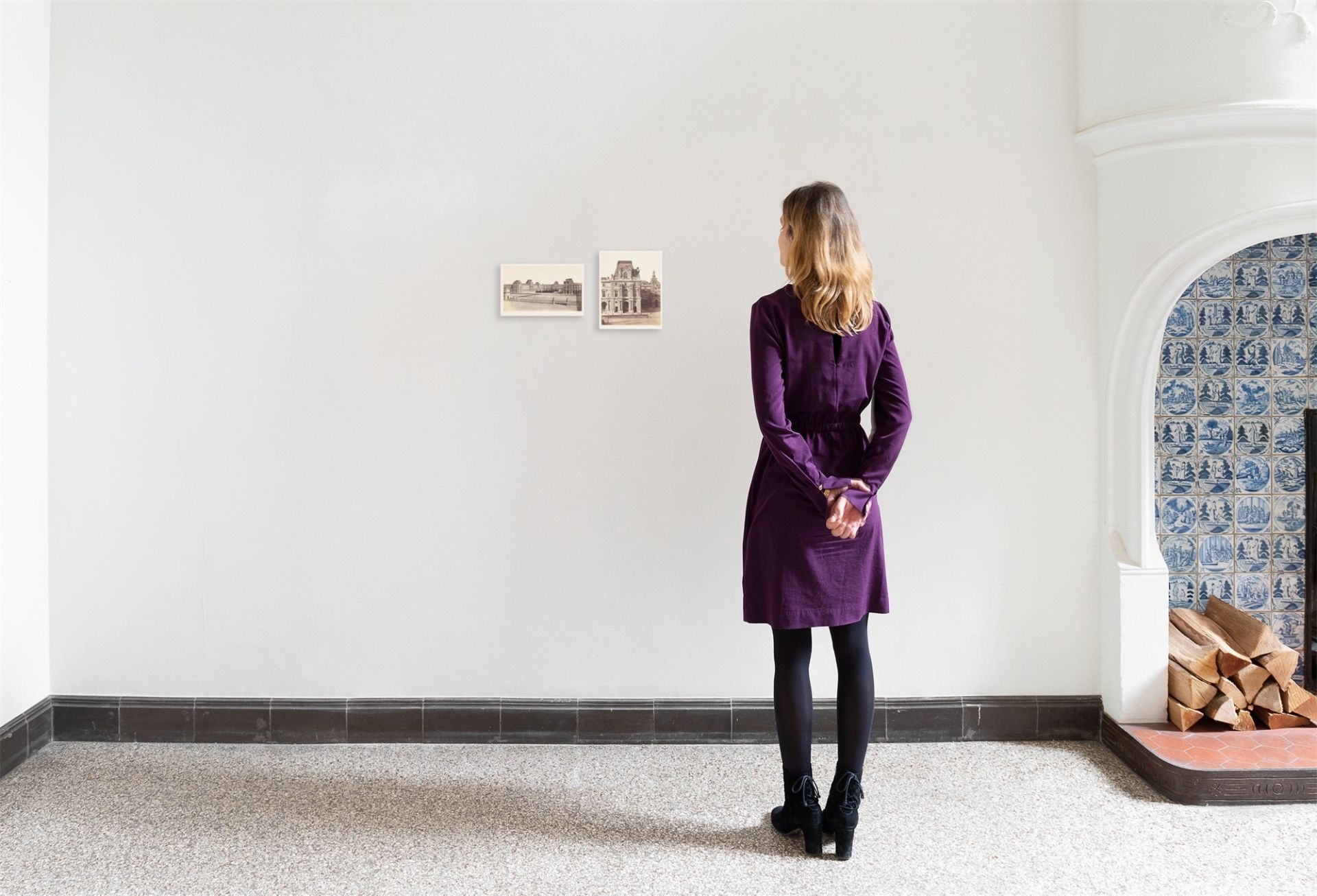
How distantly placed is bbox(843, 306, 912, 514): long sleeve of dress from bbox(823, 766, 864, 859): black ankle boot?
746 mm

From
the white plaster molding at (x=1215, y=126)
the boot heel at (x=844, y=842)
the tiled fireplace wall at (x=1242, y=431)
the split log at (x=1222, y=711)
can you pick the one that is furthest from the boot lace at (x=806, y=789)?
the white plaster molding at (x=1215, y=126)

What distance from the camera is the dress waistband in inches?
93.0

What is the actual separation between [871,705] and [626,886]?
807mm

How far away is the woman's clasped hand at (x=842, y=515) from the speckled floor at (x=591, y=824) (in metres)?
0.90

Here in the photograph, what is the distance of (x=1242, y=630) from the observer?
3.17 meters

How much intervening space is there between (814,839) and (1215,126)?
252 cm

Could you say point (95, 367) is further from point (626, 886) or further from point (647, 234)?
point (626, 886)

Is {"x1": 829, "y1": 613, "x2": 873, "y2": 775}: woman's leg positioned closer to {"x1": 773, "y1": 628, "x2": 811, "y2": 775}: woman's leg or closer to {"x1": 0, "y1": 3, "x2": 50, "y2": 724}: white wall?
{"x1": 773, "y1": 628, "x2": 811, "y2": 775}: woman's leg

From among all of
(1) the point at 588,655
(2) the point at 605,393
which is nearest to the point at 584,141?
(2) the point at 605,393

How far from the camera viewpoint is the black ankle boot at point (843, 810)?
2.29m

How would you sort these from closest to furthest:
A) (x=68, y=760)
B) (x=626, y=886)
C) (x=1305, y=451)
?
(x=626, y=886), (x=68, y=760), (x=1305, y=451)

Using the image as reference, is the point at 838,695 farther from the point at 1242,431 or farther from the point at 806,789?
the point at 1242,431

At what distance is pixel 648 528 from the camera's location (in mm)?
3107

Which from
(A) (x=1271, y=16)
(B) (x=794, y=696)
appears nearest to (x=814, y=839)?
(B) (x=794, y=696)
